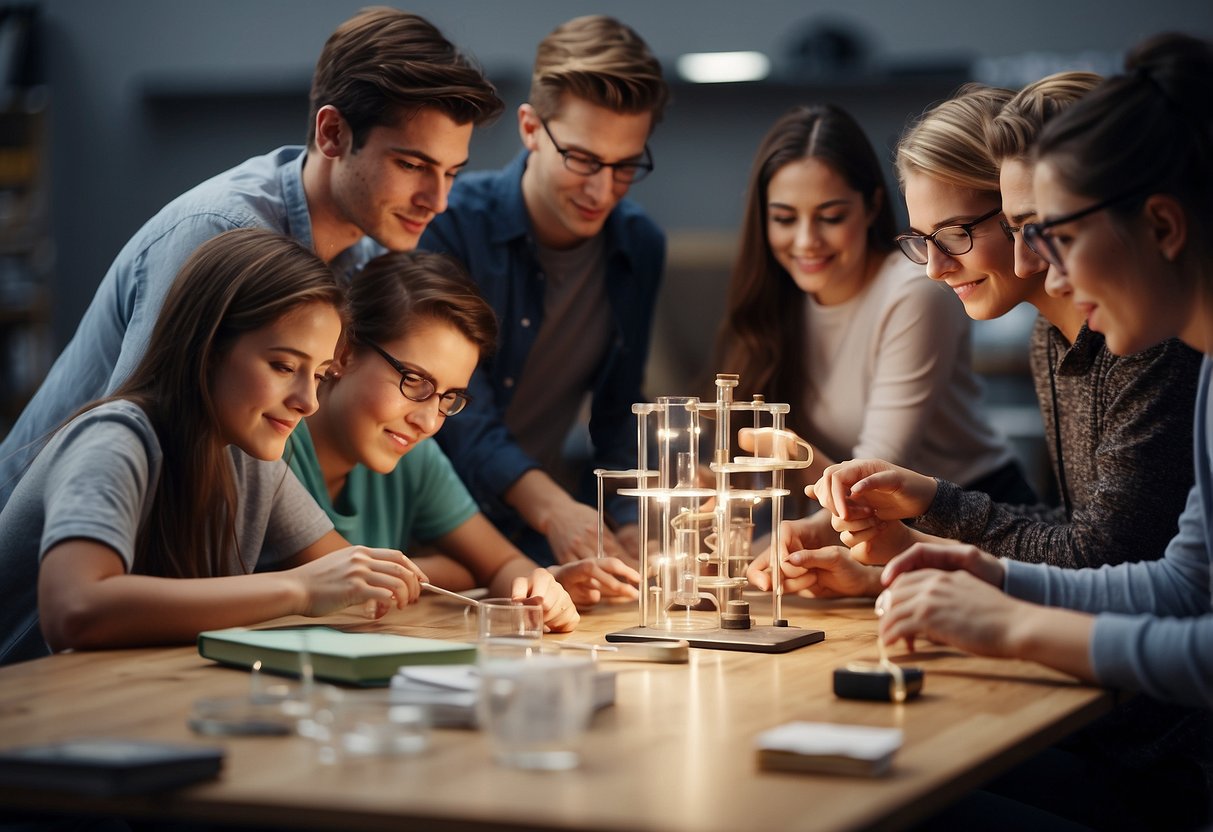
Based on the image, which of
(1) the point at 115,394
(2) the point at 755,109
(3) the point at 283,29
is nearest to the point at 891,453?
(1) the point at 115,394

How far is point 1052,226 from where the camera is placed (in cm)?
170

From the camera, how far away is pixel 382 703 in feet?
4.77

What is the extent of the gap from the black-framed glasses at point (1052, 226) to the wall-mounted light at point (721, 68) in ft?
16.0

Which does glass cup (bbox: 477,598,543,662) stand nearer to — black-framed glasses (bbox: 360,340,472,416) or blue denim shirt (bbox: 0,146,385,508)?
black-framed glasses (bbox: 360,340,472,416)

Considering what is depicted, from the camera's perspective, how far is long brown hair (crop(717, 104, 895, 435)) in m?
2.91

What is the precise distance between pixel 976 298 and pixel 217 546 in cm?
130

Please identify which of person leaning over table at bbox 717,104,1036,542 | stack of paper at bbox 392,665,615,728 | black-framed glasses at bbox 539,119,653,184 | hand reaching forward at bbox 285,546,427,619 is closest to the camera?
stack of paper at bbox 392,665,615,728

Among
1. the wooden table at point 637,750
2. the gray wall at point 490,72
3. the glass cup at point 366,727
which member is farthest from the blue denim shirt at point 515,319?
the gray wall at point 490,72

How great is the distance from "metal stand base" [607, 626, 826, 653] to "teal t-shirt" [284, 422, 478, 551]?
0.72 metres

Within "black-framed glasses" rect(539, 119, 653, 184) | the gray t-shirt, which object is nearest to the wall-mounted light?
"black-framed glasses" rect(539, 119, 653, 184)

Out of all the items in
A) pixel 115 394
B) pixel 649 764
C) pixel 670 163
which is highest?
pixel 670 163

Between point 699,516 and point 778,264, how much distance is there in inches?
41.8

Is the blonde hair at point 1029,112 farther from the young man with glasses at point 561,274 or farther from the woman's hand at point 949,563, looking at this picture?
the young man with glasses at point 561,274

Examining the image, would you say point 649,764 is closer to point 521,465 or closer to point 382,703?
point 382,703
